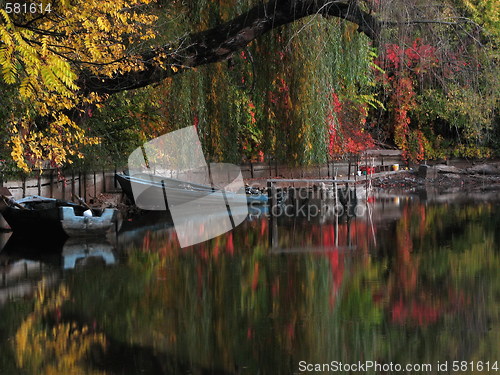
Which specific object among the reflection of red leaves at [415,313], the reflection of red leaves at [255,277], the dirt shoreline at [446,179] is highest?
the dirt shoreline at [446,179]

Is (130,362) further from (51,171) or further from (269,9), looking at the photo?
(51,171)

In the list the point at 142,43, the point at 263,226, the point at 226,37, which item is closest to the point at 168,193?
the point at 263,226

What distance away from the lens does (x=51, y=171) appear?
846 inches

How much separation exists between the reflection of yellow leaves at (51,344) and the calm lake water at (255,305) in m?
0.02

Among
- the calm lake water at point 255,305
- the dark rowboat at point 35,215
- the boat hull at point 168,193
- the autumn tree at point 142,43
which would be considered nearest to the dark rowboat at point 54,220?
the dark rowboat at point 35,215

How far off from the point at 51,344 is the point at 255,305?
293 cm

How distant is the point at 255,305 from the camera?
1059cm

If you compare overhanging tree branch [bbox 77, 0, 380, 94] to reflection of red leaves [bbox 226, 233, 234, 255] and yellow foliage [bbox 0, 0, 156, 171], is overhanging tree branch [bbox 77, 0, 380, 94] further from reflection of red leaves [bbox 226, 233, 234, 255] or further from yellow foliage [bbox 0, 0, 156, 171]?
reflection of red leaves [bbox 226, 233, 234, 255]

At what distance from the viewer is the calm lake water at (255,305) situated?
8055 mm

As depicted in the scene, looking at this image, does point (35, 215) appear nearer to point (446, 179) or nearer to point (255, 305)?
point (255, 305)

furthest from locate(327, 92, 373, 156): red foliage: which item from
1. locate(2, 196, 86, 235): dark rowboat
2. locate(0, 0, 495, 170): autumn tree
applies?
locate(0, 0, 495, 170): autumn tree

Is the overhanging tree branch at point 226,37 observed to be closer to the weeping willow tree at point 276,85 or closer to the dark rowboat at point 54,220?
the weeping willow tree at point 276,85

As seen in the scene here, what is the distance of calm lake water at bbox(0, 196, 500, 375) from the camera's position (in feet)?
26.4

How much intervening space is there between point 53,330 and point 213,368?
7.73ft
